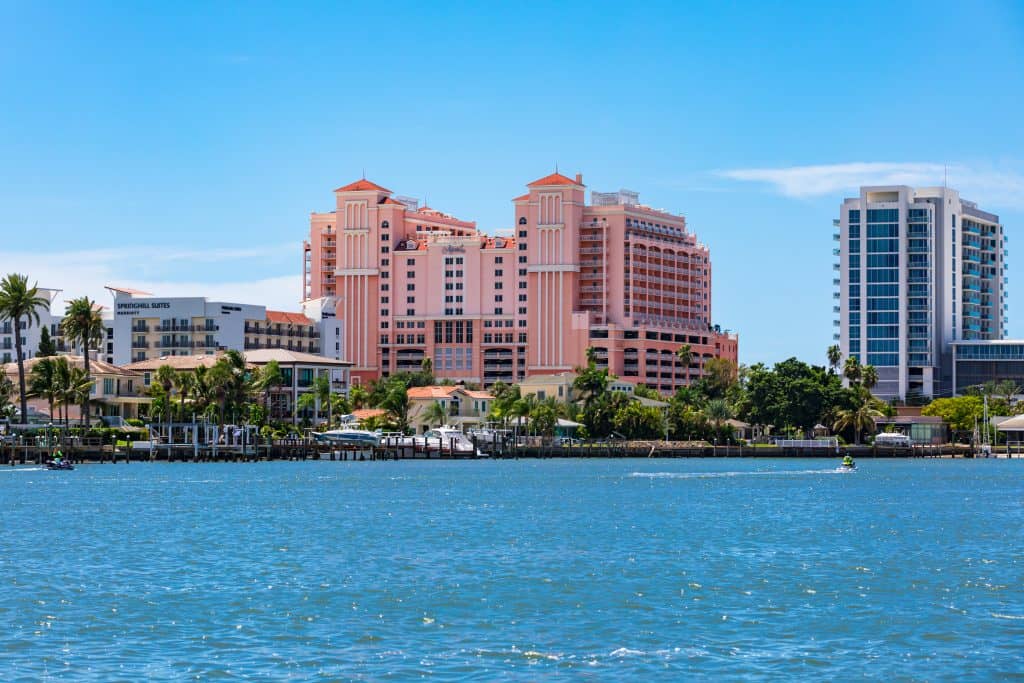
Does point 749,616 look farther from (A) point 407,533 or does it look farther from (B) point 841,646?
(A) point 407,533

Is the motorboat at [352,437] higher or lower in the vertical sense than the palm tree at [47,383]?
lower

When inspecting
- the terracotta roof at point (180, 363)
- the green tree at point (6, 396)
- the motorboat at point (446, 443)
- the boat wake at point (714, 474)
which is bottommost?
the boat wake at point (714, 474)

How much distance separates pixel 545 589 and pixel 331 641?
1151 cm

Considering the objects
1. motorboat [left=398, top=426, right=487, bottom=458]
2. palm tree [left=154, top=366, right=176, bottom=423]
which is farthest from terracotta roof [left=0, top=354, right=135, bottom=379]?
Result: motorboat [left=398, top=426, right=487, bottom=458]

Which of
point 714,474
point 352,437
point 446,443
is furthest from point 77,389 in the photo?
point 714,474

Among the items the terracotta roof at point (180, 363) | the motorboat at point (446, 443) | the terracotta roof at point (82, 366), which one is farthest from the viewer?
the terracotta roof at point (180, 363)

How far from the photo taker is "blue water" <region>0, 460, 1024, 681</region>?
3678cm

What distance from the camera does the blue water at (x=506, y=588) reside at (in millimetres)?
36781

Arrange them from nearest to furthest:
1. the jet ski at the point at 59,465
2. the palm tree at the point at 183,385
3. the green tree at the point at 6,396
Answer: the jet ski at the point at 59,465 → the green tree at the point at 6,396 → the palm tree at the point at 183,385

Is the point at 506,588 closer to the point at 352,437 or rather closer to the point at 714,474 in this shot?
the point at 714,474

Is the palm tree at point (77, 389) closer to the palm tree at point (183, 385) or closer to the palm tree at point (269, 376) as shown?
the palm tree at point (183, 385)

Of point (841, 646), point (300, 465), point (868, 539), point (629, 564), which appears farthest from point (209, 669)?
point (300, 465)

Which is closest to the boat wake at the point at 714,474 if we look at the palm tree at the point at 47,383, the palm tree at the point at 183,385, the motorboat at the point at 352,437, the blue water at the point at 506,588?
the blue water at the point at 506,588

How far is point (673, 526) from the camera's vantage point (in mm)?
75188
